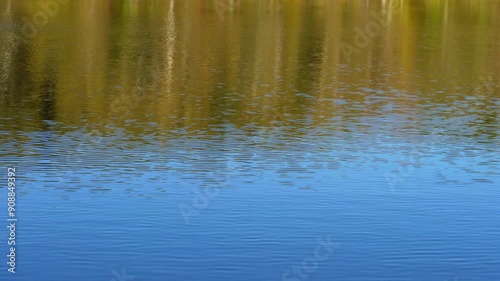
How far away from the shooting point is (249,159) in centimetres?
4225

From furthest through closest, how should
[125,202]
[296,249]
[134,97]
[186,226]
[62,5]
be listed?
[62,5]
[134,97]
[125,202]
[186,226]
[296,249]

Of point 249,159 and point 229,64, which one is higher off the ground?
point 249,159

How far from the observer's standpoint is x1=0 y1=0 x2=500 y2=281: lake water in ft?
98.8

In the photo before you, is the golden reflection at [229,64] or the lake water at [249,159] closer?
the lake water at [249,159]

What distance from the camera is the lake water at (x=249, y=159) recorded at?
3012cm

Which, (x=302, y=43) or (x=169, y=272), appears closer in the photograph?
(x=169, y=272)

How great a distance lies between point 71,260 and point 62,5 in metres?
97.9

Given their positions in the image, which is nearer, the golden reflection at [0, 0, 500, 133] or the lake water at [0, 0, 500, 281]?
the lake water at [0, 0, 500, 281]

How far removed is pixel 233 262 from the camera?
96.9 ft

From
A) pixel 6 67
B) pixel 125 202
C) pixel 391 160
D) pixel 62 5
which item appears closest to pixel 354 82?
pixel 6 67

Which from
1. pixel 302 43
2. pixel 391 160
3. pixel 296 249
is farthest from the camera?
pixel 302 43

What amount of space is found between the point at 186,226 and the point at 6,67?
3849 cm

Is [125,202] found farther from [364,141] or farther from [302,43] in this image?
[302,43]

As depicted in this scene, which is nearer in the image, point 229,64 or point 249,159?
point 249,159
